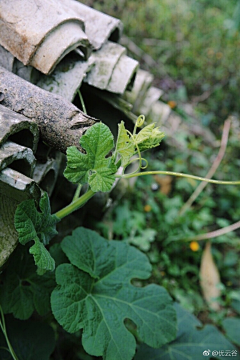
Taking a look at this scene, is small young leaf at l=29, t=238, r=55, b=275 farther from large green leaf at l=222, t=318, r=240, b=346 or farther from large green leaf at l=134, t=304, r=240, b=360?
large green leaf at l=222, t=318, r=240, b=346

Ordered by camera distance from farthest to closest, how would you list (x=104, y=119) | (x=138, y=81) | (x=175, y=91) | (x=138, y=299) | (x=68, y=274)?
(x=175, y=91)
(x=138, y=81)
(x=104, y=119)
(x=138, y=299)
(x=68, y=274)

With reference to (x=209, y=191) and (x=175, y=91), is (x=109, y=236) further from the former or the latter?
(x=175, y=91)

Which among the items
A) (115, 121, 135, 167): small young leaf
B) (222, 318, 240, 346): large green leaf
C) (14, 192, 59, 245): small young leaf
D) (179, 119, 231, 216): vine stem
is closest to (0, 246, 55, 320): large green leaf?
(14, 192, 59, 245): small young leaf

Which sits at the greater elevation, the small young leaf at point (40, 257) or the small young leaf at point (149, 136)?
the small young leaf at point (149, 136)

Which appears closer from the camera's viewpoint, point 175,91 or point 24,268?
point 24,268

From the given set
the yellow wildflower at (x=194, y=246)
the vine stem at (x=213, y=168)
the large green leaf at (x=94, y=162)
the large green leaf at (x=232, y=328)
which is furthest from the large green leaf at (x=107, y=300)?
the vine stem at (x=213, y=168)

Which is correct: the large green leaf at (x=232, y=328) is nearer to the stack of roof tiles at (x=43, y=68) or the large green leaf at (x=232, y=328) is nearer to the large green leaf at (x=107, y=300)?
the large green leaf at (x=107, y=300)

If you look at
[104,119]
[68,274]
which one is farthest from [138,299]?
[104,119]
